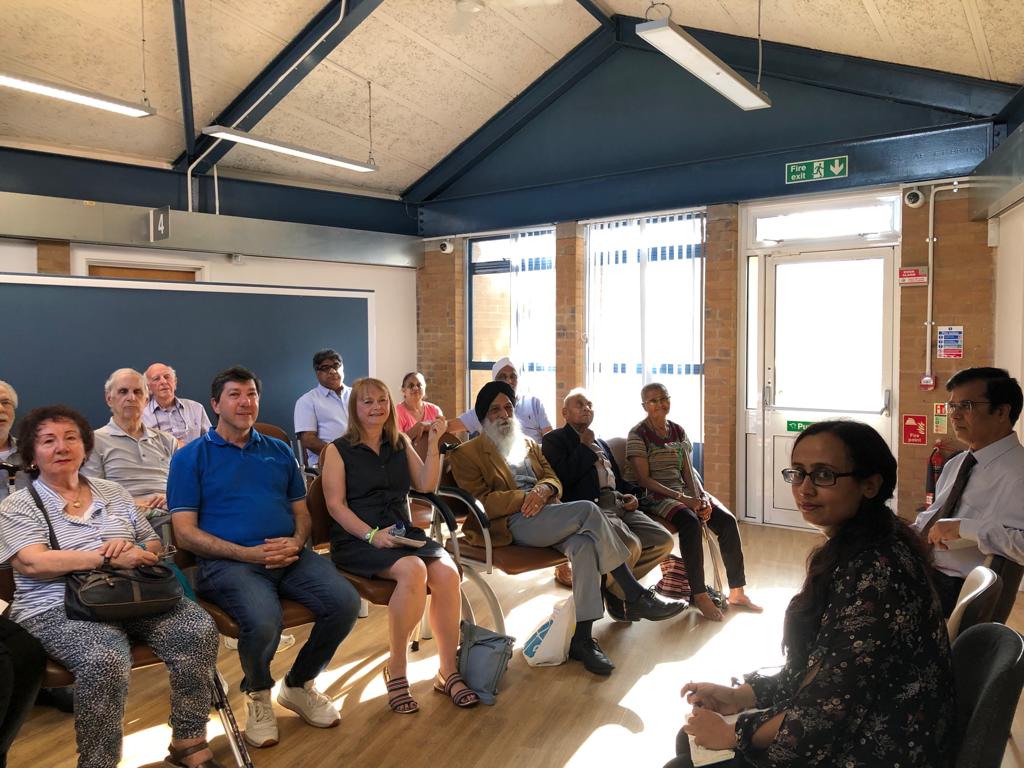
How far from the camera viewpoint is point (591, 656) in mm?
3568

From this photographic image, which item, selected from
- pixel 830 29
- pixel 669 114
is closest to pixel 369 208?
pixel 669 114

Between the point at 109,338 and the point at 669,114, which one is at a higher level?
the point at 669,114

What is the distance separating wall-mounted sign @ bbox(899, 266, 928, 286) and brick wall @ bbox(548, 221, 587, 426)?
2.68 meters

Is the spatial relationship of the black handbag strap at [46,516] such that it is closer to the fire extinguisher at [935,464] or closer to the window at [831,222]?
the fire extinguisher at [935,464]

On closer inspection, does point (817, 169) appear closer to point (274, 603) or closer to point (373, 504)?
point (373, 504)

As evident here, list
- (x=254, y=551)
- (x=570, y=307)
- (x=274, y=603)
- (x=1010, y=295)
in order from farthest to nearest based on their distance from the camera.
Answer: (x=570, y=307), (x=1010, y=295), (x=254, y=551), (x=274, y=603)

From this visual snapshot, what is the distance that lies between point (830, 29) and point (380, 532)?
447cm

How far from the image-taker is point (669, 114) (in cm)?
673

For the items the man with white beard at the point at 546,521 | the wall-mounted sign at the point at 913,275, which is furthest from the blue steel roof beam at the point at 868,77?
the man with white beard at the point at 546,521

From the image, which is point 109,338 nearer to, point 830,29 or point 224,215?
point 224,215

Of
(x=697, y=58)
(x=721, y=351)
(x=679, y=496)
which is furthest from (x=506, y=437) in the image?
(x=721, y=351)

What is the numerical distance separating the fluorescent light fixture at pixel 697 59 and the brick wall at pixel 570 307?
2.24 meters

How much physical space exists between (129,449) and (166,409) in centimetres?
67

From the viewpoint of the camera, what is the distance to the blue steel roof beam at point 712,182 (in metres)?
5.43
